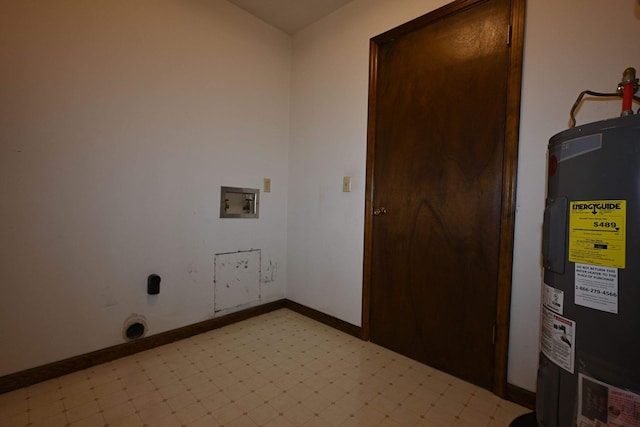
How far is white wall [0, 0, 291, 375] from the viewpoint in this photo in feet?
4.71

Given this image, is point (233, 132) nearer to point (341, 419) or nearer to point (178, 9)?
point (178, 9)

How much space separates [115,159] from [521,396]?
2.58 m

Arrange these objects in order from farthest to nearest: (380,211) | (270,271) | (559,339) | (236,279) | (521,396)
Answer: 1. (270,271)
2. (236,279)
3. (380,211)
4. (521,396)
5. (559,339)

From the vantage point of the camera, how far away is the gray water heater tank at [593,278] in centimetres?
77

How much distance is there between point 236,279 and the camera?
7.60 feet

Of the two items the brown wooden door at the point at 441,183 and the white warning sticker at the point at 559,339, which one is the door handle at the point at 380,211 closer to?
the brown wooden door at the point at 441,183

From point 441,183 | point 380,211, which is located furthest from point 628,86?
point 380,211

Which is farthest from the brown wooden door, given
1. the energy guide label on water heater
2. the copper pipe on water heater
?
the energy guide label on water heater

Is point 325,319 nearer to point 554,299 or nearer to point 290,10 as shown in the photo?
point 554,299

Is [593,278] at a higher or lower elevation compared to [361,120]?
lower

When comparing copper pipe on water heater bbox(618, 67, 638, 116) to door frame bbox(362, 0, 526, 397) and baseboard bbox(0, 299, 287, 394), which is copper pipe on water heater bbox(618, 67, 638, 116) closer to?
door frame bbox(362, 0, 526, 397)

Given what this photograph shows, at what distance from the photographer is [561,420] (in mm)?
925

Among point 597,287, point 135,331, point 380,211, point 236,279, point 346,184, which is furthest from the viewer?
point 236,279

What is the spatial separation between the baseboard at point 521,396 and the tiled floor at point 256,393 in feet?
0.11
